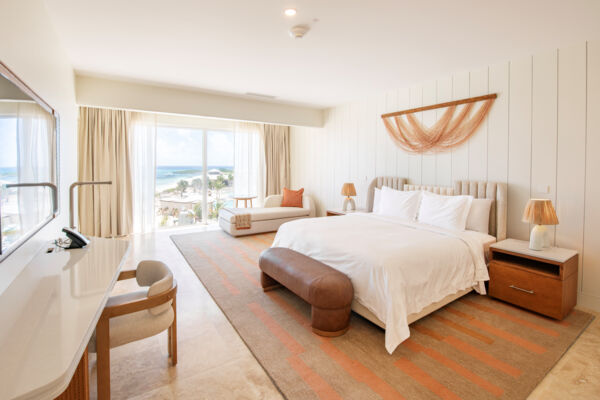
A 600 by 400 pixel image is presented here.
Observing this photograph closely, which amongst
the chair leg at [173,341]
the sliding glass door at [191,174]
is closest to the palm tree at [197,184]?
the sliding glass door at [191,174]

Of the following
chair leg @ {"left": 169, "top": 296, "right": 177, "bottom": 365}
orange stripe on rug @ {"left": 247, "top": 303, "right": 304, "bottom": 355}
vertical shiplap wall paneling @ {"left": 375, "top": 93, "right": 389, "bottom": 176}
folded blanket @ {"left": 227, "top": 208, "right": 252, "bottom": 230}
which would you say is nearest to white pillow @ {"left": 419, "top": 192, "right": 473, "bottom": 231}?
vertical shiplap wall paneling @ {"left": 375, "top": 93, "right": 389, "bottom": 176}

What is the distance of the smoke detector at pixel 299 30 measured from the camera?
2.58 metres

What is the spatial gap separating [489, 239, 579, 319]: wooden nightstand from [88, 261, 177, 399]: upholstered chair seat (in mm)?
2921

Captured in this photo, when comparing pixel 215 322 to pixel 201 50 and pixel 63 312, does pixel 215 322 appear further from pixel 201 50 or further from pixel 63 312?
pixel 201 50

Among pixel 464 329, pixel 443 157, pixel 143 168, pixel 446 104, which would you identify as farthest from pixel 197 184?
pixel 464 329

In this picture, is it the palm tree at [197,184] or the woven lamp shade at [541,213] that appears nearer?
the woven lamp shade at [541,213]

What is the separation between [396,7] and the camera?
228cm

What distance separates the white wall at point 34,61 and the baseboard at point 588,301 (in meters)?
→ 4.38

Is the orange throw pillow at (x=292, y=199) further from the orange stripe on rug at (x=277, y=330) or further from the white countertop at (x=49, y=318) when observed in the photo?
the white countertop at (x=49, y=318)

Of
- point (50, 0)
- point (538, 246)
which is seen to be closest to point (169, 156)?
point (50, 0)

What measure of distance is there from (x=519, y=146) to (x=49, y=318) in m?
4.13

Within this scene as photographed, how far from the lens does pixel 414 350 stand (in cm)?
212

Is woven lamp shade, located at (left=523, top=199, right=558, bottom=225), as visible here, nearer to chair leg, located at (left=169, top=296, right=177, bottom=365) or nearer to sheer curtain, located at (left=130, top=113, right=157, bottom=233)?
chair leg, located at (left=169, top=296, right=177, bottom=365)

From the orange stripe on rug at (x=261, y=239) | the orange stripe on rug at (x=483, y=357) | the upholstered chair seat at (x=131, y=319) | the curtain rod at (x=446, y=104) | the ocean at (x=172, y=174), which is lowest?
the orange stripe on rug at (x=483, y=357)
